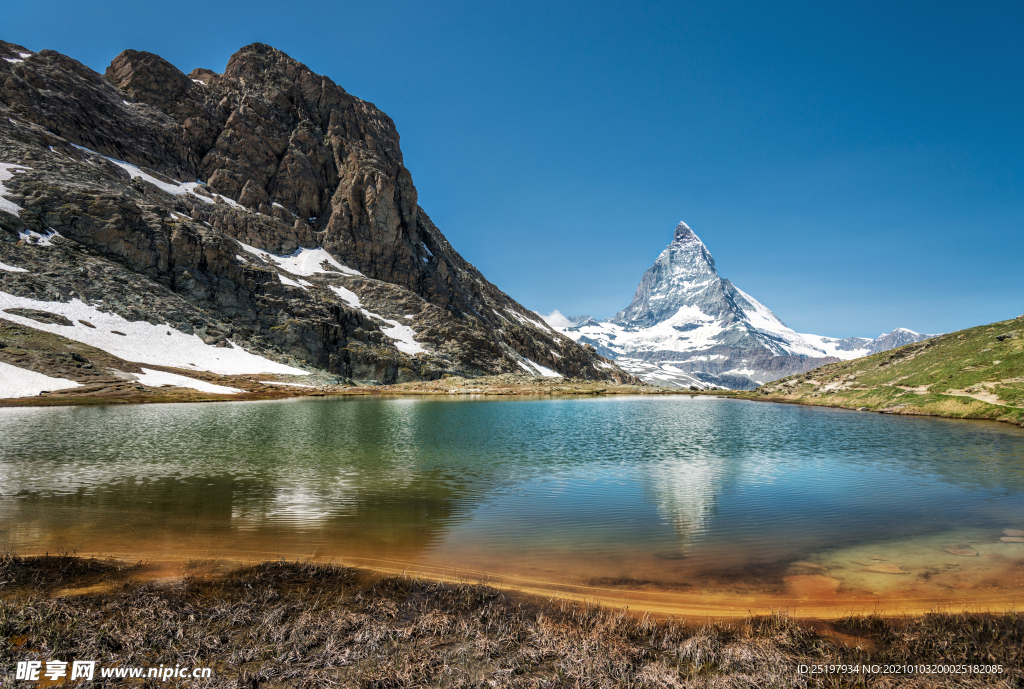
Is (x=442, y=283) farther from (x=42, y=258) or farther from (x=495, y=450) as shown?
(x=495, y=450)

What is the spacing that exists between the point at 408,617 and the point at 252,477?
572 inches

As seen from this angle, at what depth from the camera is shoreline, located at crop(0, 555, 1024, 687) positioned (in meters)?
5.77

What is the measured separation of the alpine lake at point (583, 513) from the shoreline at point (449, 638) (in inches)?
45.7

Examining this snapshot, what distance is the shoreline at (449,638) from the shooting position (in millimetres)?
5773

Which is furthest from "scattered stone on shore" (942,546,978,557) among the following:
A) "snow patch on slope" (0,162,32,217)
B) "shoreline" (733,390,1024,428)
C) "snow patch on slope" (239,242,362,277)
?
"snow patch on slope" (239,242,362,277)

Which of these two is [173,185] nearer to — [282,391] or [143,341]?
[143,341]

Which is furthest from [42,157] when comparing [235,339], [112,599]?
[112,599]

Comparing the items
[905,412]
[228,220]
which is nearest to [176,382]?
[905,412]

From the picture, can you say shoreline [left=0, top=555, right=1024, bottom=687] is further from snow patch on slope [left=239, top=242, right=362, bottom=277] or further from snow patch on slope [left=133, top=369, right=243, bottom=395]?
snow patch on slope [left=239, top=242, right=362, bottom=277]

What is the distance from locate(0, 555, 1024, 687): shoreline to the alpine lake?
3.81ft

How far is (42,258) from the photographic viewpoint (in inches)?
3406

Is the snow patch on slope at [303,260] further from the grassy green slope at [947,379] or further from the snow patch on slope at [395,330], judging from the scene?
the grassy green slope at [947,379]

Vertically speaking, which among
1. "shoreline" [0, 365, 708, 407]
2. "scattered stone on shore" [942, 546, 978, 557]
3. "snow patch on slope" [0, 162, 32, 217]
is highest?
"snow patch on slope" [0, 162, 32, 217]

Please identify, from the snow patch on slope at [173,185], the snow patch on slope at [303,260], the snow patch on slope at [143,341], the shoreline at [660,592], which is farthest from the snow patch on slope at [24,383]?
the snow patch on slope at [173,185]
